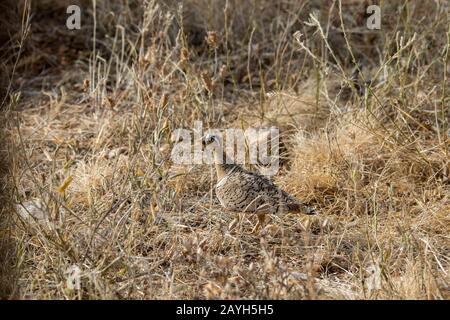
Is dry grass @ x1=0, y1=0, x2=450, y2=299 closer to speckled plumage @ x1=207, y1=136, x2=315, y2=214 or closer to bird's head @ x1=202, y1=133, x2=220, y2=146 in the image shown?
speckled plumage @ x1=207, y1=136, x2=315, y2=214

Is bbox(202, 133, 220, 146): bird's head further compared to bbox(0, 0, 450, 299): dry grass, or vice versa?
bbox(202, 133, 220, 146): bird's head

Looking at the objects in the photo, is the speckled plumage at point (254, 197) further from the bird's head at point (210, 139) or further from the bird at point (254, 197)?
the bird's head at point (210, 139)

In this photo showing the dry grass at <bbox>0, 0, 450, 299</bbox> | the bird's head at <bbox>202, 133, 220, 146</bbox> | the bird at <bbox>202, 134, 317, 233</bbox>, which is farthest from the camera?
the bird's head at <bbox>202, 133, 220, 146</bbox>

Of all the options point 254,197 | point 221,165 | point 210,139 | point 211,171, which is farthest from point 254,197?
point 211,171

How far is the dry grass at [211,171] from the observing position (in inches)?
139

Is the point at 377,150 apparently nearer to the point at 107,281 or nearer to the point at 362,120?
the point at 362,120

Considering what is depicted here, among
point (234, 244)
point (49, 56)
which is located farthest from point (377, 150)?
point (49, 56)

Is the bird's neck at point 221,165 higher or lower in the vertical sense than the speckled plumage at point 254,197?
higher

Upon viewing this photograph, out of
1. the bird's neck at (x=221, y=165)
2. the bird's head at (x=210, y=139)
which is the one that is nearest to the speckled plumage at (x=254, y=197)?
the bird's neck at (x=221, y=165)

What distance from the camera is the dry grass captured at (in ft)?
11.6

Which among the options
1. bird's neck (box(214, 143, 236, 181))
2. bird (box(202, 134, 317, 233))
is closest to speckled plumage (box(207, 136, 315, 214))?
bird (box(202, 134, 317, 233))

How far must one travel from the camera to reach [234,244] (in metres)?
4.03

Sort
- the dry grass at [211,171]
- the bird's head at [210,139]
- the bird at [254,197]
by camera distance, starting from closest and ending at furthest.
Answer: the dry grass at [211,171]
the bird at [254,197]
the bird's head at [210,139]
